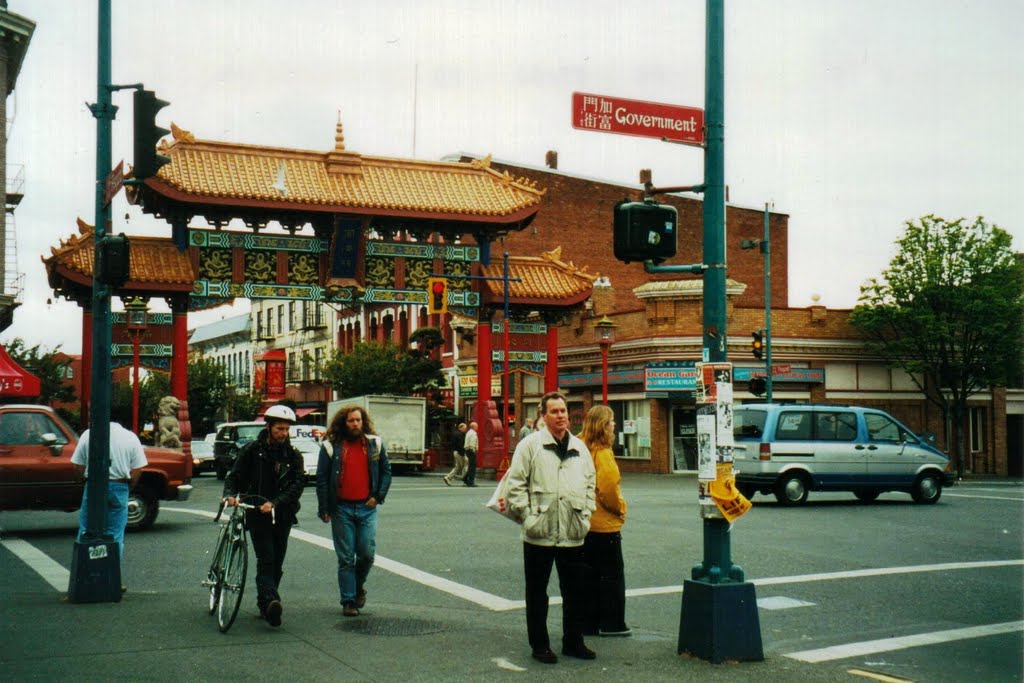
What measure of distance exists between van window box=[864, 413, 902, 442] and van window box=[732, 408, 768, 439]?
220cm

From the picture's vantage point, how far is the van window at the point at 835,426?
70.4 feet

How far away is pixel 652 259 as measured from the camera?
329 inches

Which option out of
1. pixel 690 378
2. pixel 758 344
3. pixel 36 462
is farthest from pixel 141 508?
pixel 690 378

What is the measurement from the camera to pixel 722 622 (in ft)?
25.1

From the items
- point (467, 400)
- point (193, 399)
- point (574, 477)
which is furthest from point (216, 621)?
point (193, 399)

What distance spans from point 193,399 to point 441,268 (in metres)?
36.5

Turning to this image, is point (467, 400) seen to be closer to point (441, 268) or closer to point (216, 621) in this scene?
point (441, 268)

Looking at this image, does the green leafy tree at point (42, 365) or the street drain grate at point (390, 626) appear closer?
the street drain grate at point (390, 626)

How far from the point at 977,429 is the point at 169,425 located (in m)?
28.6

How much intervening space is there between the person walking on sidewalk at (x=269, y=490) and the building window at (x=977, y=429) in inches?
1469

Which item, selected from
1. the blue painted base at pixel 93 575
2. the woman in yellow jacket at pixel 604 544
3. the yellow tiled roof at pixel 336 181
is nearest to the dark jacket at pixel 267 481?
the blue painted base at pixel 93 575

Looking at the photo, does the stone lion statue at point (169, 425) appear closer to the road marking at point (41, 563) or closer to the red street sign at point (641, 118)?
the road marking at point (41, 563)

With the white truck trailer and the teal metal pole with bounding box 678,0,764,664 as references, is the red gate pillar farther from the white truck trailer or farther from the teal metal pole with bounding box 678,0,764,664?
the teal metal pole with bounding box 678,0,764,664

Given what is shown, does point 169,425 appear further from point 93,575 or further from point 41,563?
point 93,575
